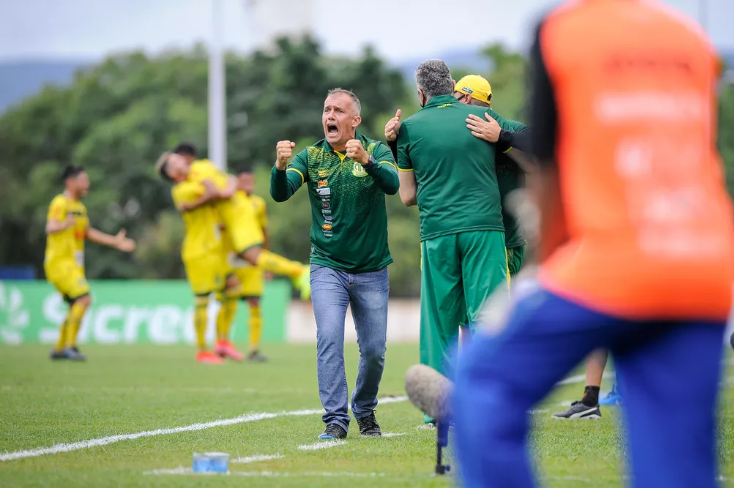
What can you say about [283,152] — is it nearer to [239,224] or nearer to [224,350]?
[239,224]

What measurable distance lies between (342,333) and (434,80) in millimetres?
1797

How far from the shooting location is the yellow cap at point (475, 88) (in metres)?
8.11

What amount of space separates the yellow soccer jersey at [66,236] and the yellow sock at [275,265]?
2.73 meters

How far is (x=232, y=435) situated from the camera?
7.39 m

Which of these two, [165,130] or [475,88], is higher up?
[165,130]

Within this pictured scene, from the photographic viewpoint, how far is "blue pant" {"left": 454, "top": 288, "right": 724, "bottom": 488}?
2.97 meters

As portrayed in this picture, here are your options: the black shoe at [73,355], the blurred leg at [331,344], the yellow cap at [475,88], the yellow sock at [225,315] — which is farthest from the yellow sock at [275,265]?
the blurred leg at [331,344]

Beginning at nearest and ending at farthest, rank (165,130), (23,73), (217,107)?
(217,107), (165,130), (23,73)

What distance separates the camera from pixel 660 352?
3.03m

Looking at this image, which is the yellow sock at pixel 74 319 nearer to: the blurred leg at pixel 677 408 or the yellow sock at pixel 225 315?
the yellow sock at pixel 225 315

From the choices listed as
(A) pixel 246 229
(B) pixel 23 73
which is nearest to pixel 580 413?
(A) pixel 246 229

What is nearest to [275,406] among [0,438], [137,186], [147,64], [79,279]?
[0,438]

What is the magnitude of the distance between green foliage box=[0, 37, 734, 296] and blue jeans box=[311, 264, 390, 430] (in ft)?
116

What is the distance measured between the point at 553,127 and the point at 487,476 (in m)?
0.99
